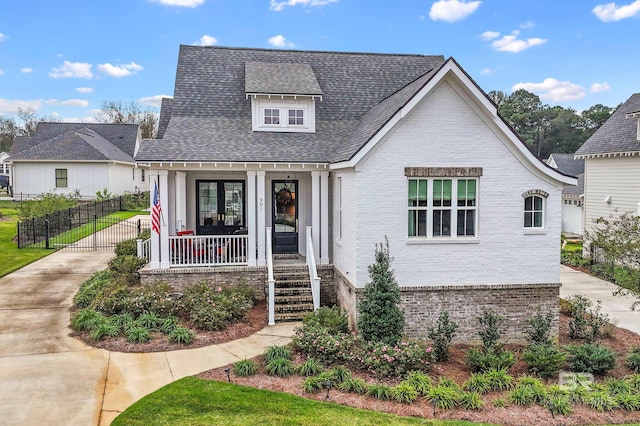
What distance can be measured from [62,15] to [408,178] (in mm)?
21997

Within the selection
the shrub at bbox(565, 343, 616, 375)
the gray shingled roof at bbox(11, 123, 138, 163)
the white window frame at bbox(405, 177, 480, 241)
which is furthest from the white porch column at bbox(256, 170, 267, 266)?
the gray shingled roof at bbox(11, 123, 138, 163)

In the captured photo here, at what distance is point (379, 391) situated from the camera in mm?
8195

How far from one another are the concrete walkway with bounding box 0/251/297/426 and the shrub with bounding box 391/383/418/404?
3.21m

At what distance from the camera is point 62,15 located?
80.8 ft

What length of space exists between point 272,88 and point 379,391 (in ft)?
33.1

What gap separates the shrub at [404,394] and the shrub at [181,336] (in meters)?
4.69

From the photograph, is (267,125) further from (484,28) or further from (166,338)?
(484,28)

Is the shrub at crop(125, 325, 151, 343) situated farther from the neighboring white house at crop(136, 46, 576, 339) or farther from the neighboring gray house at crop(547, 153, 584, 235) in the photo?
the neighboring gray house at crop(547, 153, 584, 235)

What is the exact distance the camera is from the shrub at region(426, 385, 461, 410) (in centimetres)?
790

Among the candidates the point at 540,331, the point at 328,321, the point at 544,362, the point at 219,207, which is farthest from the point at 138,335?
the point at 540,331

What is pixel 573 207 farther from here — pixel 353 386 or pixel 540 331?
pixel 353 386

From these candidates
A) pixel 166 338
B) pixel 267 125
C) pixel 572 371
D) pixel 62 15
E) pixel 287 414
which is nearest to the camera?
pixel 287 414

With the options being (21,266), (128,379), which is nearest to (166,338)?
(128,379)

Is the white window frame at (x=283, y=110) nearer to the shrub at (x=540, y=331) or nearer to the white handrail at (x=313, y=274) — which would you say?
the white handrail at (x=313, y=274)
